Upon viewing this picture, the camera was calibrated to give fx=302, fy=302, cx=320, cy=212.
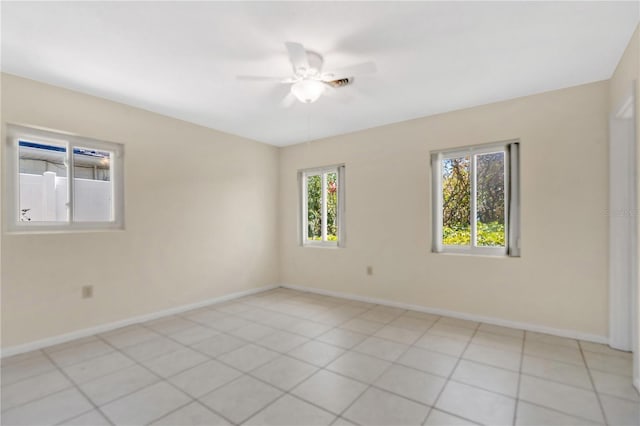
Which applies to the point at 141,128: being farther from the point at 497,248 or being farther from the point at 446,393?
the point at 497,248

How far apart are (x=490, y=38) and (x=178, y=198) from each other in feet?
11.9

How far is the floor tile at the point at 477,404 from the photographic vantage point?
179cm

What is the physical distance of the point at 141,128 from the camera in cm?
350

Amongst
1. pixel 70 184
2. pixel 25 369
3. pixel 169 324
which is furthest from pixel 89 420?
pixel 70 184

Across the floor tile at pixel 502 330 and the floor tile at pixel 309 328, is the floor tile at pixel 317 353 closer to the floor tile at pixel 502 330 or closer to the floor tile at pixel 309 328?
the floor tile at pixel 309 328

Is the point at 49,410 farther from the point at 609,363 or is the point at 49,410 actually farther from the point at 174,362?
the point at 609,363

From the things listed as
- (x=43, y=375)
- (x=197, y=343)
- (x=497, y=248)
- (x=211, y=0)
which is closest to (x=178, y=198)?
(x=197, y=343)

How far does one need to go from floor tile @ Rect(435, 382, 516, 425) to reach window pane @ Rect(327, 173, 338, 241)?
2895mm

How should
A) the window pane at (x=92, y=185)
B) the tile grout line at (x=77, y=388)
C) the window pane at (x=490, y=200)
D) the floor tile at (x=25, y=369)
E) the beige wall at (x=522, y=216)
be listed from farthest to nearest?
the window pane at (x=490, y=200) < the window pane at (x=92, y=185) < the beige wall at (x=522, y=216) < the floor tile at (x=25, y=369) < the tile grout line at (x=77, y=388)

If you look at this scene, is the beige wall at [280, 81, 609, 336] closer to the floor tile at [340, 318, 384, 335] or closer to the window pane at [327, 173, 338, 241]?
the window pane at [327, 173, 338, 241]

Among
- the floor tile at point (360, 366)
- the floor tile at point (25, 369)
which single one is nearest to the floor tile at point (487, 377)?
the floor tile at point (360, 366)

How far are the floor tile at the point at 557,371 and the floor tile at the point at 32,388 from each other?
3425 mm

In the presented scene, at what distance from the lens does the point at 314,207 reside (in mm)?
5027

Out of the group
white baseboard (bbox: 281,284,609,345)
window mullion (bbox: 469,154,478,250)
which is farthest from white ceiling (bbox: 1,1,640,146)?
white baseboard (bbox: 281,284,609,345)
